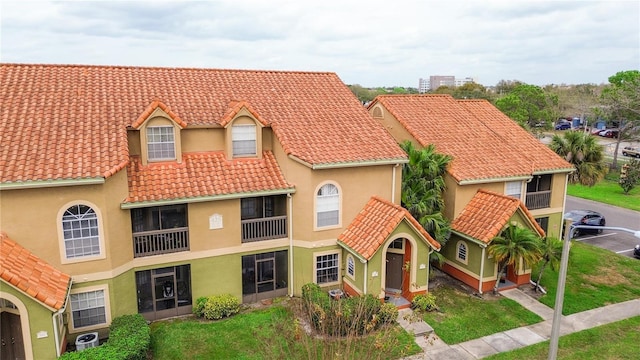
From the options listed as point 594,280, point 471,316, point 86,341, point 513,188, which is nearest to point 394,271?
point 471,316

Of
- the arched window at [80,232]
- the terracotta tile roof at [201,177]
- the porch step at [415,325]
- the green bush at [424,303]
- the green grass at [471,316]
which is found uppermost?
the terracotta tile roof at [201,177]

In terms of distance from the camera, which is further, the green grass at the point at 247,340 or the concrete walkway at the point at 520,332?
the concrete walkway at the point at 520,332

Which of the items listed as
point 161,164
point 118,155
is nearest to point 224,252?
point 161,164

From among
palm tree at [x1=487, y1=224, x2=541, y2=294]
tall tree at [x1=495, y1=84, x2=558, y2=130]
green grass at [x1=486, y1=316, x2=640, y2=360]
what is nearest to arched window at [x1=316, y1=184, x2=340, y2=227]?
palm tree at [x1=487, y1=224, x2=541, y2=294]

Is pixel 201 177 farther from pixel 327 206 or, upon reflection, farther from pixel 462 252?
pixel 462 252

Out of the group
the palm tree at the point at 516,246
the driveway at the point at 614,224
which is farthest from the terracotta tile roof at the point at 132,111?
the driveway at the point at 614,224

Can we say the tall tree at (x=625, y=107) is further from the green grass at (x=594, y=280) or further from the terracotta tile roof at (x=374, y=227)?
the terracotta tile roof at (x=374, y=227)
